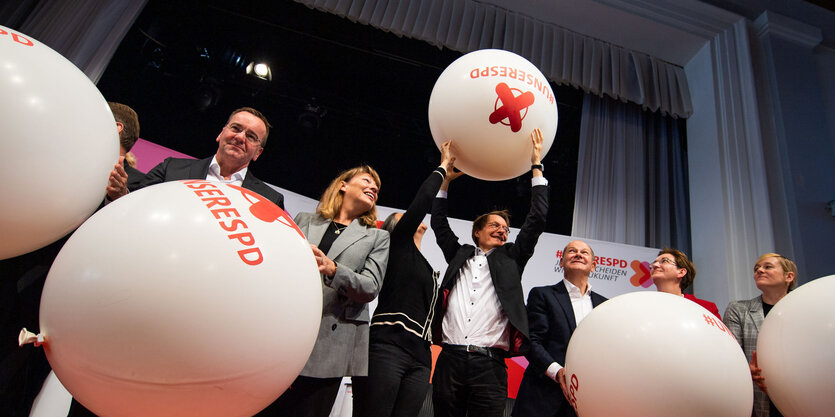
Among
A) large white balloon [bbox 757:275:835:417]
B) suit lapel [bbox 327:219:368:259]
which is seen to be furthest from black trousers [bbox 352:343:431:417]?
large white balloon [bbox 757:275:835:417]

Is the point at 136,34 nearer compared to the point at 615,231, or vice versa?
the point at 136,34

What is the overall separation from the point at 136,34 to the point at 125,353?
4187mm

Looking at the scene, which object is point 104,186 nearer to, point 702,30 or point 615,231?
point 615,231

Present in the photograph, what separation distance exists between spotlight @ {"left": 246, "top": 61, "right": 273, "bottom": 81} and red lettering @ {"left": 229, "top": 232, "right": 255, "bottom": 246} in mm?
4051

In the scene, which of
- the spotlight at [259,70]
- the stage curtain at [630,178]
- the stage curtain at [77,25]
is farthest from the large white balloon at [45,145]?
the stage curtain at [630,178]

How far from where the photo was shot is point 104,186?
1.22 metres

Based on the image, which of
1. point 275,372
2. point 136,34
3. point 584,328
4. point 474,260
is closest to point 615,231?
point 474,260

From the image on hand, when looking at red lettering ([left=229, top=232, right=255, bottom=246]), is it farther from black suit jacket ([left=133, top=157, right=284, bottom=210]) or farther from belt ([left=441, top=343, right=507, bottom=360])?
belt ([left=441, top=343, right=507, bottom=360])

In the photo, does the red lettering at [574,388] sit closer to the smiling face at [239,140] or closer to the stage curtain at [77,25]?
the smiling face at [239,140]

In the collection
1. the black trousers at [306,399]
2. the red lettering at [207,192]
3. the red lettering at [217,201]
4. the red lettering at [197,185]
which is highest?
the red lettering at [197,185]

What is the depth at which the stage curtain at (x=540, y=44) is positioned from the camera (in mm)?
4043

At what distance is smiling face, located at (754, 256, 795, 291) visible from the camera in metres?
2.32

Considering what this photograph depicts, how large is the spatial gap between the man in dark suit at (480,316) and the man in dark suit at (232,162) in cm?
80

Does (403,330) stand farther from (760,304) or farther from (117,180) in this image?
(760,304)
